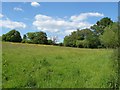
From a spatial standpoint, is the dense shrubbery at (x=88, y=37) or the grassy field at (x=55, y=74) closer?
the grassy field at (x=55, y=74)

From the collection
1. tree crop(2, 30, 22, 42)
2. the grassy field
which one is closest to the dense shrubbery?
tree crop(2, 30, 22, 42)

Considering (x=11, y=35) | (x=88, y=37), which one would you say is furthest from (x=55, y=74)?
(x=88, y=37)

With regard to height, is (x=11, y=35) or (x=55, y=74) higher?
(x=11, y=35)

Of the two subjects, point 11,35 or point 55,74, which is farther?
point 11,35

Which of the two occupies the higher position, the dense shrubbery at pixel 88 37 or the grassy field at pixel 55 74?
the dense shrubbery at pixel 88 37

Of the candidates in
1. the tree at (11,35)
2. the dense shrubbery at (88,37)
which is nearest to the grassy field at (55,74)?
the tree at (11,35)

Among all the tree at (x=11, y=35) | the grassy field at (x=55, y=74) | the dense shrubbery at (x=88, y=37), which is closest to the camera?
the grassy field at (x=55, y=74)

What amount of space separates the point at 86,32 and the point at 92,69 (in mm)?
48949

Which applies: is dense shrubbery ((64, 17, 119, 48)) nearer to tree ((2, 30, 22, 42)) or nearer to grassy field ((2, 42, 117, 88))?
tree ((2, 30, 22, 42))

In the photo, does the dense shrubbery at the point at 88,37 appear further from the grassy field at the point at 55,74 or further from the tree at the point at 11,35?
→ the grassy field at the point at 55,74

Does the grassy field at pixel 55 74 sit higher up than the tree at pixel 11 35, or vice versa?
the tree at pixel 11 35

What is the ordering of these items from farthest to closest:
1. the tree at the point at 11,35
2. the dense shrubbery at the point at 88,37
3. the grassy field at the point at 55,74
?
the dense shrubbery at the point at 88,37 < the tree at the point at 11,35 < the grassy field at the point at 55,74

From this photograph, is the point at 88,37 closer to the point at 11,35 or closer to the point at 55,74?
the point at 11,35

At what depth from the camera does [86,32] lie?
6191 centimetres
